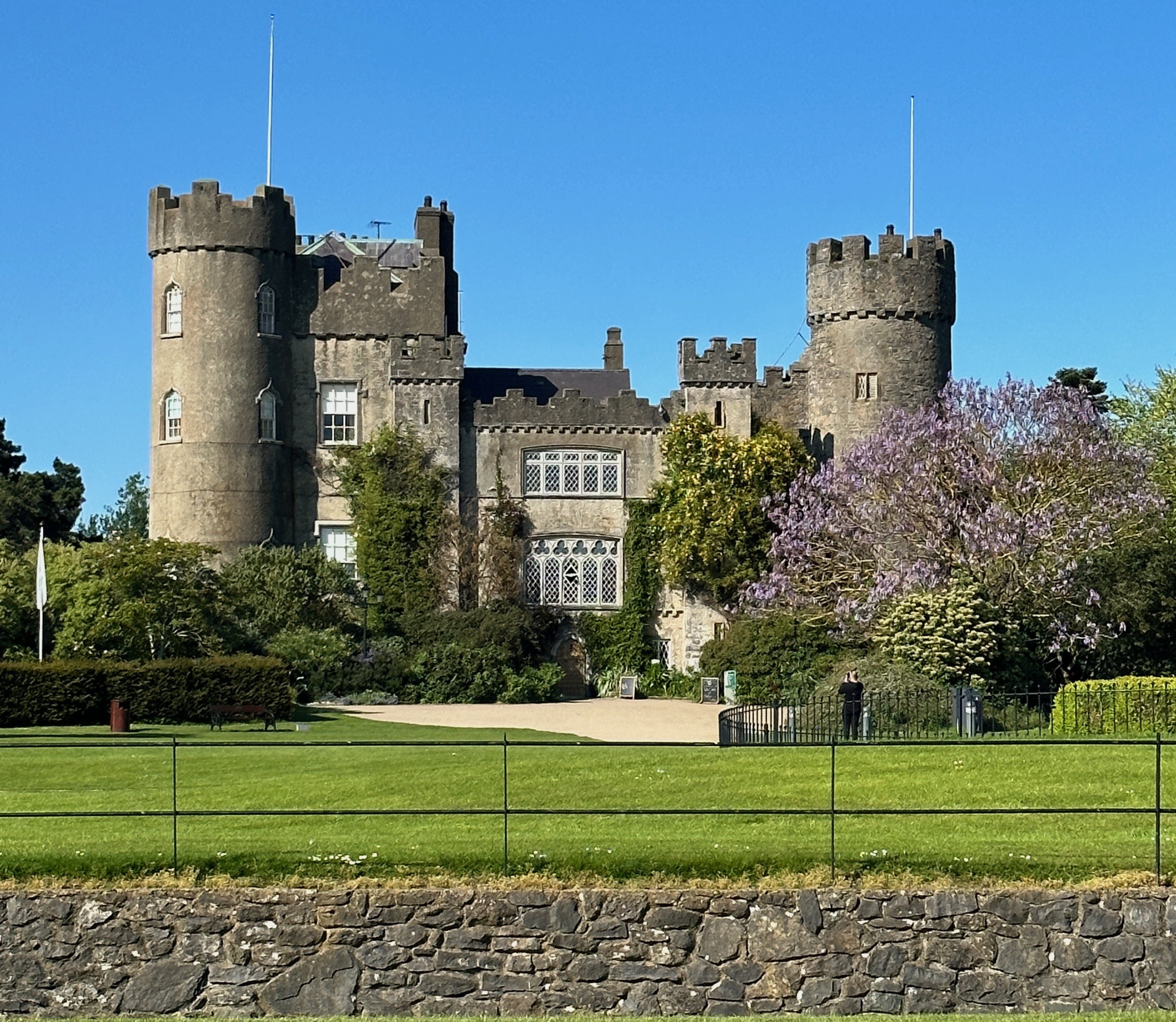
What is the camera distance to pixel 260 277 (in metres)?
50.6

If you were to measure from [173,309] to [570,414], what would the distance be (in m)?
10.8

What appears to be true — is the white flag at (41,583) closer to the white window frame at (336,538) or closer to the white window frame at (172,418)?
the white window frame at (172,418)

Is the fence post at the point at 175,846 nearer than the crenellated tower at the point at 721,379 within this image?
Yes

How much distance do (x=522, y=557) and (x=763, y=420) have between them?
7.62m

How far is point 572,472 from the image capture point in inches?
2015

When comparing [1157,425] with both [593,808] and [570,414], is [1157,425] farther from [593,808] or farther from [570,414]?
[593,808]

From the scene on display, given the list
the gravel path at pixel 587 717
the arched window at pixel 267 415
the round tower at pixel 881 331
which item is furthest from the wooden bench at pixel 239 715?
the round tower at pixel 881 331

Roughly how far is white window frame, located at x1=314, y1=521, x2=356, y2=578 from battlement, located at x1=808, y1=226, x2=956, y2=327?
1406cm

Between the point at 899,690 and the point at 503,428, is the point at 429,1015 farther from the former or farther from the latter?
the point at 503,428

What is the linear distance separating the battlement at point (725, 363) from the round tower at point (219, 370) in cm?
1104

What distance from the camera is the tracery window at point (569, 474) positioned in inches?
2012

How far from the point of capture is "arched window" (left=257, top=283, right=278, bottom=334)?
1997 inches

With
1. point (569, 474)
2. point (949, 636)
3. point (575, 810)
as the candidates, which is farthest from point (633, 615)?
point (575, 810)

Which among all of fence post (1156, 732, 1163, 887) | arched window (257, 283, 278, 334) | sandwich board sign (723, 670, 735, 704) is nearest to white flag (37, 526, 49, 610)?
arched window (257, 283, 278, 334)
